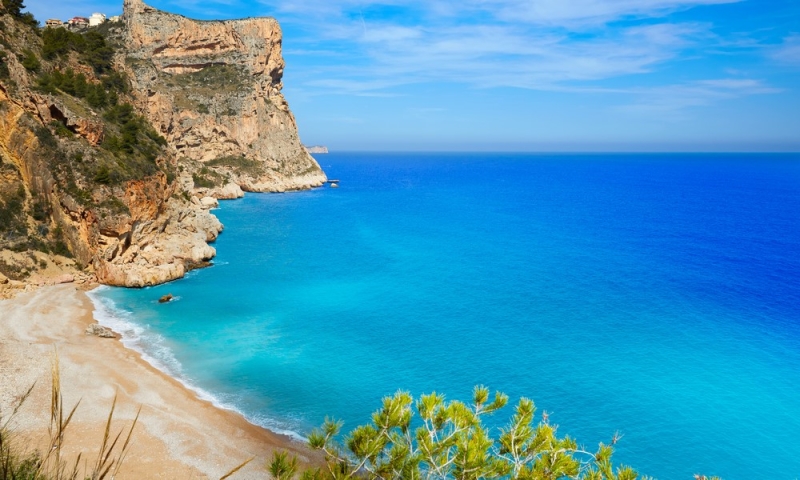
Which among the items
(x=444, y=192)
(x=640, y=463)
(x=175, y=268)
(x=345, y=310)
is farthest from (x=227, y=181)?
(x=640, y=463)

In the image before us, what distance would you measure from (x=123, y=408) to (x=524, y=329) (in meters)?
20.1

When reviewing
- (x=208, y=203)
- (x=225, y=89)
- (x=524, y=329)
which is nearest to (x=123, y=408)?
(x=524, y=329)

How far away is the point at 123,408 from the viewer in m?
19.8

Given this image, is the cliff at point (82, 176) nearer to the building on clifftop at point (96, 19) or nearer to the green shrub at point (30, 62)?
the green shrub at point (30, 62)

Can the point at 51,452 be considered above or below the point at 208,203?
above

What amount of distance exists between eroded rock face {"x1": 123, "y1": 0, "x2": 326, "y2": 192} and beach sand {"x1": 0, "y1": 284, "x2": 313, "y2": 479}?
6484 centimetres

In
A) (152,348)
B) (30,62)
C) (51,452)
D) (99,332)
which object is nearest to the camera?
(51,452)

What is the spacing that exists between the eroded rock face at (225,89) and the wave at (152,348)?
195 ft

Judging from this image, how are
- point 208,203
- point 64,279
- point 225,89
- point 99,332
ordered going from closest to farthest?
point 99,332
point 64,279
point 208,203
point 225,89

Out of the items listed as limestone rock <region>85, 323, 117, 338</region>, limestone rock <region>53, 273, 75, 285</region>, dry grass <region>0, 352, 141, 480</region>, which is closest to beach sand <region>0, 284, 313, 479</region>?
limestone rock <region>85, 323, 117, 338</region>

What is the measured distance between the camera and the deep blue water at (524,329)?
66.6 feet

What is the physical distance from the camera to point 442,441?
9195mm

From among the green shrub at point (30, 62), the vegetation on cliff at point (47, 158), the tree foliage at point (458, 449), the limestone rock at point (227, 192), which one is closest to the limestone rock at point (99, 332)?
the vegetation on cliff at point (47, 158)

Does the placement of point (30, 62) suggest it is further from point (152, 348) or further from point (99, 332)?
point (152, 348)
